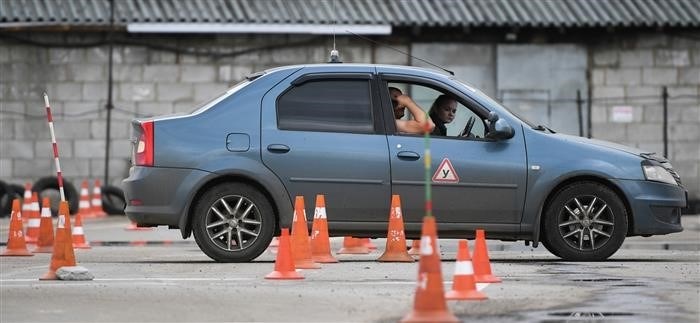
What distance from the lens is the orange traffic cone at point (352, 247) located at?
16.0m

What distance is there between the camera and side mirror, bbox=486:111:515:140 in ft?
46.6

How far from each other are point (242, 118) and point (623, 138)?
49.8ft

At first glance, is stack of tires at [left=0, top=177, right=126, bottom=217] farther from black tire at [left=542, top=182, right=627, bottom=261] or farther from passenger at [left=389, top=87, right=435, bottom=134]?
black tire at [left=542, top=182, right=627, bottom=261]

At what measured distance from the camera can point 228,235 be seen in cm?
1420

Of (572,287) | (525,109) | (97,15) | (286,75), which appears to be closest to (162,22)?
(97,15)

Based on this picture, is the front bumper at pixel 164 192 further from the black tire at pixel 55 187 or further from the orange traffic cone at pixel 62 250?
the black tire at pixel 55 187

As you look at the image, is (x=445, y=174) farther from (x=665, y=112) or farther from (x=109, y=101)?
(x=665, y=112)

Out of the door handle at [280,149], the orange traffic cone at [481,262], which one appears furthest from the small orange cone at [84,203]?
the orange traffic cone at [481,262]

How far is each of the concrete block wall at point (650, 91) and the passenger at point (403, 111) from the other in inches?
556

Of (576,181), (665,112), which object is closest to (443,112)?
(576,181)

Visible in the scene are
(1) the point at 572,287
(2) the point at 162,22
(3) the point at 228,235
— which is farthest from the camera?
(2) the point at 162,22

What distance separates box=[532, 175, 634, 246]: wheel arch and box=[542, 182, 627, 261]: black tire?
0.04 meters

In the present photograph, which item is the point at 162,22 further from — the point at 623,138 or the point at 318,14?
the point at 623,138

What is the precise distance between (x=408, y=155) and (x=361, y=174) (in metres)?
0.42
